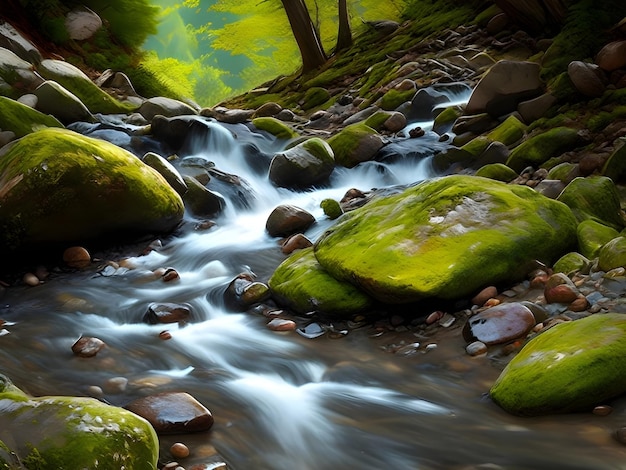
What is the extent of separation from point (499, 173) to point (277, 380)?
412 cm

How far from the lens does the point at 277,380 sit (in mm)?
3773

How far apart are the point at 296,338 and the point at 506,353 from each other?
1.53 meters

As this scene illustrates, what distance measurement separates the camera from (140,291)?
540cm

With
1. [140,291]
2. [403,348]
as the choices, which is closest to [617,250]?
[403,348]

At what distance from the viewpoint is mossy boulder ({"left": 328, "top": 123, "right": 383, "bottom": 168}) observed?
8.95m

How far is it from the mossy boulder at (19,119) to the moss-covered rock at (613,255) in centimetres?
656

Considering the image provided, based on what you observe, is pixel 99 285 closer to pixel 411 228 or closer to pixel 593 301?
pixel 411 228

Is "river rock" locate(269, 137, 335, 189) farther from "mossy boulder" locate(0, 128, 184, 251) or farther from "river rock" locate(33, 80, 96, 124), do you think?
"river rock" locate(33, 80, 96, 124)

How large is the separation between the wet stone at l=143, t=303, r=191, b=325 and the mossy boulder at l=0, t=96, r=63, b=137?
365 cm

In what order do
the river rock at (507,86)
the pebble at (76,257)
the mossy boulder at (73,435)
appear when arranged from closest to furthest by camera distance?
the mossy boulder at (73,435) < the pebble at (76,257) < the river rock at (507,86)

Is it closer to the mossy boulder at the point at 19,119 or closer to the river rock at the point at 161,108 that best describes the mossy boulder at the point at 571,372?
the mossy boulder at the point at 19,119

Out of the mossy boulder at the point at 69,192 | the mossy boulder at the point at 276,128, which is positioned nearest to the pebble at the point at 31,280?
the mossy boulder at the point at 69,192

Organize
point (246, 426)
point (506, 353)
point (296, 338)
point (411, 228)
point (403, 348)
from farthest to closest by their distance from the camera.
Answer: point (411, 228) < point (296, 338) < point (403, 348) < point (506, 353) < point (246, 426)

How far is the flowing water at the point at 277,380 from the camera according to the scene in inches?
107
